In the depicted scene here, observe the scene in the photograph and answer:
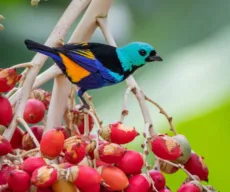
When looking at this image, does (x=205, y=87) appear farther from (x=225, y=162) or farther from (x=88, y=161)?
(x=88, y=161)

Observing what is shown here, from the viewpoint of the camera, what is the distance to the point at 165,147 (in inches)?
65.9

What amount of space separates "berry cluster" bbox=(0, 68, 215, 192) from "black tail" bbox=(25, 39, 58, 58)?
0.07m

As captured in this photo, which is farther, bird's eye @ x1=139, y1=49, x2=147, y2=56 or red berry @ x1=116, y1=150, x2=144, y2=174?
bird's eye @ x1=139, y1=49, x2=147, y2=56

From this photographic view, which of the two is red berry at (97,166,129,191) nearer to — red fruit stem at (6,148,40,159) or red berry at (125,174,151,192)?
red berry at (125,174,151,192)

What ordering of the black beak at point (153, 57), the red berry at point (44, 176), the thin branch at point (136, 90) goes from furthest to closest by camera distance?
the black beak at point (153, 57) < the thin branch at point (136, 90) < the red berry at point (44, 176)

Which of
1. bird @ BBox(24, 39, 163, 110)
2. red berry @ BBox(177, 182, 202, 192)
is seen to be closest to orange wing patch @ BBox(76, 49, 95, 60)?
bird @ BBox(24, 39, 163, 110)

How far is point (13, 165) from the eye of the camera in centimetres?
159

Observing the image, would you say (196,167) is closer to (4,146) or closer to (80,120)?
(80,120)

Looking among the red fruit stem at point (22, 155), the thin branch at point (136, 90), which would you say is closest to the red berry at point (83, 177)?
the red fruit stem at point (22, 155)

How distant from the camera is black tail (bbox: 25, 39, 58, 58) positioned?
1717mm

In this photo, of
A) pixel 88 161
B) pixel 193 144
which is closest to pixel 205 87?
pixel 193 144

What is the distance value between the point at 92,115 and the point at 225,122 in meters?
0.68

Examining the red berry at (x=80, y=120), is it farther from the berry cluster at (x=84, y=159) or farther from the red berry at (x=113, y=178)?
the red berry at (x=113, y=178)

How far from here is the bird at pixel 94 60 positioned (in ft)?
5.72
